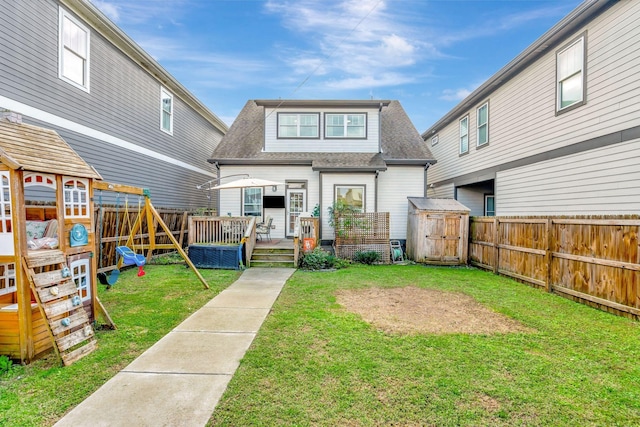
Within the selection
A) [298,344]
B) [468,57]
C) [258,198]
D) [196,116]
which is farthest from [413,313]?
[468,57]

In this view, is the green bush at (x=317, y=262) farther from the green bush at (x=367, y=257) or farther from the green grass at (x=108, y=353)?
the green grass at (x=108, y=353)

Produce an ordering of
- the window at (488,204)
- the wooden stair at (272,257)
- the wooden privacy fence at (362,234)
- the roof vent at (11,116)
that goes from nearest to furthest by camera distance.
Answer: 1. the roof vent at (11,116)
2. the wooden stair at (272,257)
3. the wooden privacy fence at (362,234)
4. the window at (488,204)

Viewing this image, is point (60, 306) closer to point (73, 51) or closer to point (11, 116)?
point (11, 116)

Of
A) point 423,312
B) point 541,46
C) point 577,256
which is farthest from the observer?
point 541,46

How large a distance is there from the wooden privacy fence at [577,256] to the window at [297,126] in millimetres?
7679

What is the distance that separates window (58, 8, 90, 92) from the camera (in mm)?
7590

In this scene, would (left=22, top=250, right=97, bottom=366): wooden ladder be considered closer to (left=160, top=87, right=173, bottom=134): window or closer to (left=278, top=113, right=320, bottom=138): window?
(left=160, top=87, right=173, bottom=134): window

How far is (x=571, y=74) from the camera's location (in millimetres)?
7844

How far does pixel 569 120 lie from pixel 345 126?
24.1 feet

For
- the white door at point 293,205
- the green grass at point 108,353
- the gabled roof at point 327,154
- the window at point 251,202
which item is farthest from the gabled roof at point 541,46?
the green grass at point 108,353

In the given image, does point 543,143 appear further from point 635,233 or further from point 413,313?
point 413,313

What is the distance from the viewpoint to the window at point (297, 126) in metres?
12.8

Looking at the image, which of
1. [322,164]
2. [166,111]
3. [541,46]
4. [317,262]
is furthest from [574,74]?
[166,111]

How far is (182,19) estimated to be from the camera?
13102 millimetres
